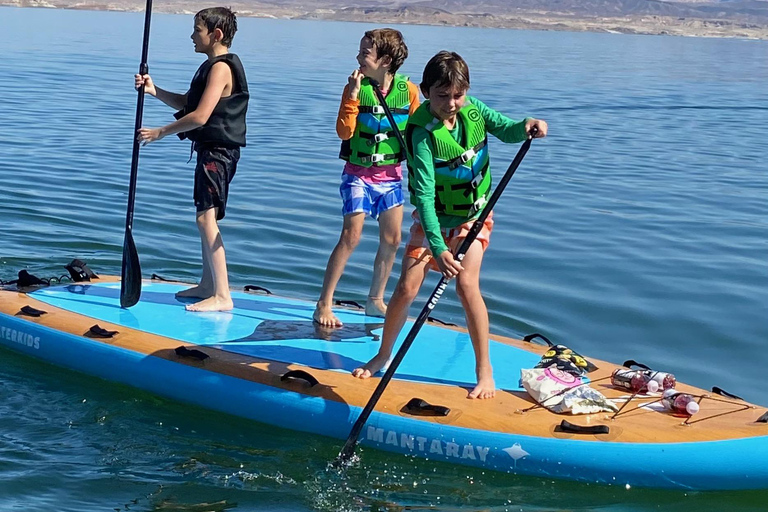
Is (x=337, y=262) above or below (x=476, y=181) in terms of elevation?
below

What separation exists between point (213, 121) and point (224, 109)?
0.11 metres

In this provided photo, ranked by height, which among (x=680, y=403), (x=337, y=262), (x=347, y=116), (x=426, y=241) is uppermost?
(x=347, y=116)

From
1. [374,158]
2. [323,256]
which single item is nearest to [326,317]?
[374,158]

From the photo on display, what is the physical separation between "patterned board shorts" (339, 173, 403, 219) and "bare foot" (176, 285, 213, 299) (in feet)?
4.12

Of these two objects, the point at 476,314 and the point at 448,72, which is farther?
the point at 476,314

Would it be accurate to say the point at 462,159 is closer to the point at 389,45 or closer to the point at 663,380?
the point at 389,45

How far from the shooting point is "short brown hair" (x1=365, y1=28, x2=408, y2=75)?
6.61 m

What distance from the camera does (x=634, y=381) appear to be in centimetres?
618

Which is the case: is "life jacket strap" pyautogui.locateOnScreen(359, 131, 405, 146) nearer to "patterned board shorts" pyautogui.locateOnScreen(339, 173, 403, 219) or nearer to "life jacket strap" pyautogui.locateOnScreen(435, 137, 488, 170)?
"patterned board shorts" pyautogui.locateOnScreen(339, 173, 403, 219)

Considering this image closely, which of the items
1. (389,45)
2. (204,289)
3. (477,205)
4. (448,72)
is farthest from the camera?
(204,289)

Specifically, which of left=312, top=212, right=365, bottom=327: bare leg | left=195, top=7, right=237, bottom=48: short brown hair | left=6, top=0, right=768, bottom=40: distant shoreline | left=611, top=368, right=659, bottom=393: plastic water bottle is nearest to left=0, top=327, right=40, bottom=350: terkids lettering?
left=312, top=212, right=365, bottom=327: bare leg

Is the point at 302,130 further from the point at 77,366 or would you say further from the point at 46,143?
the point at 77,366

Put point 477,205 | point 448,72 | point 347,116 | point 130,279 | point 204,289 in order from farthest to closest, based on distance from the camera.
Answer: point 204,289 → point 130,279 → point 347,116 → point 477,205 → point 448,72

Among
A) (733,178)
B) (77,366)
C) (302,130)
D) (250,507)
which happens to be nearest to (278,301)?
(77,366)
